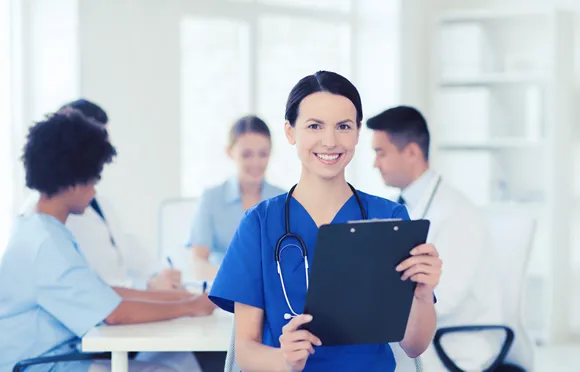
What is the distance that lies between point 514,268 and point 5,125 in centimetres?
230

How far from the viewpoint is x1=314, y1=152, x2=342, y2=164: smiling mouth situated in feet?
6.01

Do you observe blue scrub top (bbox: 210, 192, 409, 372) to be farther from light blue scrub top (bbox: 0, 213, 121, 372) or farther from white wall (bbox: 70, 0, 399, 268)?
white wall (bbox: 70, 0, 399, 268)

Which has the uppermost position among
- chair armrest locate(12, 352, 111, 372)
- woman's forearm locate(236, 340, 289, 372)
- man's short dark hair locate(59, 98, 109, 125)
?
man's short dark hair locate(59, 98, 109, 125)

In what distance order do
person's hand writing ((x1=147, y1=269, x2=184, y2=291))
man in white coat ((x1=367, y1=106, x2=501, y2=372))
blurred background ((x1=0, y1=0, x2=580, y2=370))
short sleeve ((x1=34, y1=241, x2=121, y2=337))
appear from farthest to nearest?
1. blurred background ((x1=0, y1=0, x2=580, y2=370))
2. person's hand writing ((x1=147, y1=269, x2=184, y2=291))
3. man in white coat ((x1=367, y1=106, x2=501, y2=372))
4. short sleeve ((x1=34, y1=241, x2=121, y2=337))

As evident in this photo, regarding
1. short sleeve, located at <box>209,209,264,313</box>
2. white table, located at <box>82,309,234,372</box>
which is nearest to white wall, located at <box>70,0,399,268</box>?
white table, located at <box>82,309,234,372</box>

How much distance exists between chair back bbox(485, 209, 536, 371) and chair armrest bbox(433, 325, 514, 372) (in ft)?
0.32

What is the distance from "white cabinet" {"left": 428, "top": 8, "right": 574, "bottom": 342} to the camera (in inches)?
217

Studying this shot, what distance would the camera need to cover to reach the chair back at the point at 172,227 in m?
3.79

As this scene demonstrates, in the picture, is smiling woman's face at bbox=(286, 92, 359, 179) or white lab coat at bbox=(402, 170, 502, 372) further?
white lab coat at bbox=(402, 170, 502, 372)

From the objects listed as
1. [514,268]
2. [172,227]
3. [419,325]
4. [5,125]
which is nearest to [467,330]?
[514,268]

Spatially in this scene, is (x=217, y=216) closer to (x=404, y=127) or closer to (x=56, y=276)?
(x=404, y=127)

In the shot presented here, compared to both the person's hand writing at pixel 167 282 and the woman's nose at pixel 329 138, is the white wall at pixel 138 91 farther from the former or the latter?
the woman's nose at pixel 329 138

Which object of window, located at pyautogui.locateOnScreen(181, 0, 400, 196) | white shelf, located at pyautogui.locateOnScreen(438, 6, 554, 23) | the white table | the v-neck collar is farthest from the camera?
white shelf, located at pyautogui.locateOnScreen(438, 6, 554, 23)

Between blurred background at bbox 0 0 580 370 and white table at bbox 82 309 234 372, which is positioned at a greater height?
blurred background at bbox 0 0 580 370
